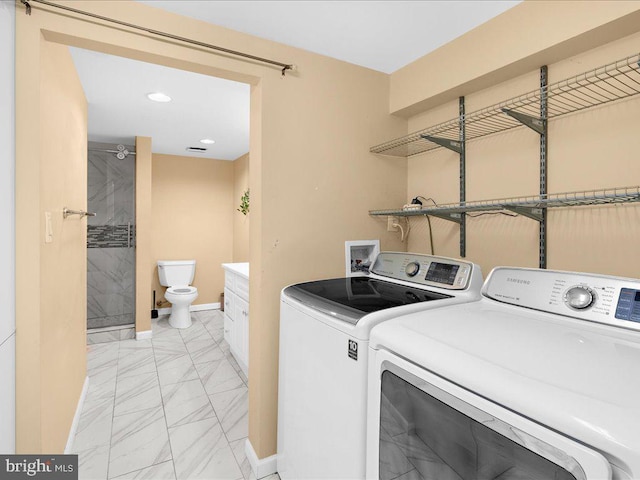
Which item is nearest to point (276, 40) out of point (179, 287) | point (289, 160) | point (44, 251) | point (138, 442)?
point (289, 160)

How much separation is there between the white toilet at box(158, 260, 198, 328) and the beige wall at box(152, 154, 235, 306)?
25 cm

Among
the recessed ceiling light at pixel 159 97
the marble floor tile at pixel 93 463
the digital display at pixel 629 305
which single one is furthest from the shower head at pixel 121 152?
the digital display at pixel 629 305

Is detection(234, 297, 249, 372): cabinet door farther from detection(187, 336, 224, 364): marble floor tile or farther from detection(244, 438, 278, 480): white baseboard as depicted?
detection(244, 438, 278, 480): white baseboard

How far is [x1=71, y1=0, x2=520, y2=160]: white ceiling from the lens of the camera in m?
1.50

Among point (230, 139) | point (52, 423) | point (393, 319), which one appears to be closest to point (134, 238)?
point (230, 139)

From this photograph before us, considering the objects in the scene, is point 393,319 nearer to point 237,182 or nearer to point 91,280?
point 91,280

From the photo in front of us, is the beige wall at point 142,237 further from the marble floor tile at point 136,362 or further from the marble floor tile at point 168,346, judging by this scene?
the marble floor tile at point 136,362

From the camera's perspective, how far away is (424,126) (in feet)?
6.93

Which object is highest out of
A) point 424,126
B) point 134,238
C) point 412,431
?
point 424,126

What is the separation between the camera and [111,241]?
3.91 m

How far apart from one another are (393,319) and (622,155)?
3.53ft

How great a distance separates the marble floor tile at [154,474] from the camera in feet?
5.75

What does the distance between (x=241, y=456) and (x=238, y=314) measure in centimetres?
125

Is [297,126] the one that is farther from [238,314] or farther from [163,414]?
[163,414]
